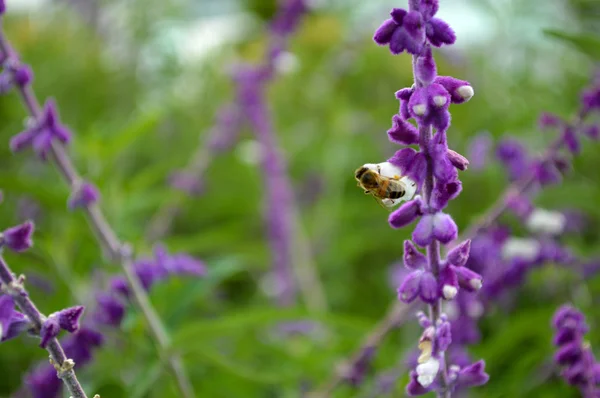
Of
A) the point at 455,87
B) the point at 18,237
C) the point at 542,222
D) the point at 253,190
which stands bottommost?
the point at 18,237

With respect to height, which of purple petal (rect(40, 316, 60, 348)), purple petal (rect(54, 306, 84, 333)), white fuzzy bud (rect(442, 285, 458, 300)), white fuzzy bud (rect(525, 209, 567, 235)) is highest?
white fuzzy bud (rect(525, 209, 567, 235))

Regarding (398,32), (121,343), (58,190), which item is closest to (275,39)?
(58,190)

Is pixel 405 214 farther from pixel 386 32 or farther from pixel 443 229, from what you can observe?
pixel 386 32

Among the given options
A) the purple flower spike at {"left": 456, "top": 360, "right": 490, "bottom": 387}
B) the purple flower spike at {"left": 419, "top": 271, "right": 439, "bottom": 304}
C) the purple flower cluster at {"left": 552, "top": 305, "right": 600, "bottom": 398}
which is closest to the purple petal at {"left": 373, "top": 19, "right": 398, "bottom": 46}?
the purple flower spike at {"left": 419, "top": 271, "right": 439, "bottom": 304}

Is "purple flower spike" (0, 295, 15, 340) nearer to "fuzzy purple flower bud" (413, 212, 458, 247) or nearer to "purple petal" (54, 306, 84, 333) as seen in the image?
"purple petal" (54, 306, 84, 333)

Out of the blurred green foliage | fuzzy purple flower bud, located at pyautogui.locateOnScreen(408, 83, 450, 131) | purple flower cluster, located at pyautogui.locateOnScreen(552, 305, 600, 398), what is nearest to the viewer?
fuzzy purple flower bud, located at pyautogui.locateOnScreen(408, 83, 450, 131)

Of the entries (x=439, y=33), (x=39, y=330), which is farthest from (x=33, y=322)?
(x=439, y=33)

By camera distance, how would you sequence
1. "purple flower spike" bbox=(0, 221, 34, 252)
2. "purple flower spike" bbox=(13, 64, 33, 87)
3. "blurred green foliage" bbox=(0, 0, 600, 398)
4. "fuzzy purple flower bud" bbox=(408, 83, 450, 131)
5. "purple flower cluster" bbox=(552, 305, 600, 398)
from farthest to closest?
"blurred green foliage" bbox=(0, 0, 600, 398) → "purple flower spike" bbox=(13, 64, 33, 87) → "purple flower cluster" bbox=(552, 305, 600, 398) → "purple flower spike" bbox=(0, 221, 34, 252) → "fuzzy purple flower bud" bbox=(408, 83, 450, 131)

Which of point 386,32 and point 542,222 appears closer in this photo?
point 386,32
